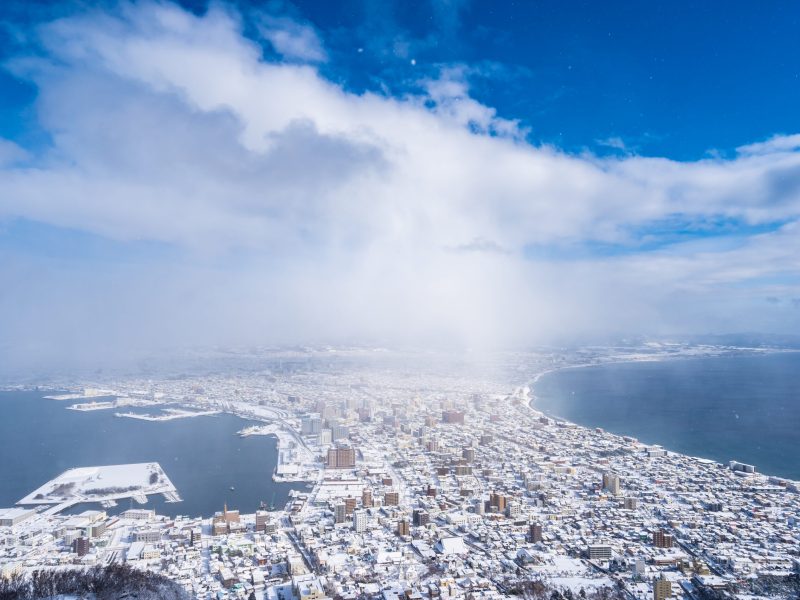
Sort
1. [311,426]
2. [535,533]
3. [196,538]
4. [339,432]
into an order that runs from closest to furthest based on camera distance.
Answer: [535,533] < [196,538] < [339,432] < [311,426]

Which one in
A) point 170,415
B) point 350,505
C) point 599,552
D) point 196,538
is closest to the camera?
point 599,552

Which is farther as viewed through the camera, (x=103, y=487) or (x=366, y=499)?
(x=103, y=487)

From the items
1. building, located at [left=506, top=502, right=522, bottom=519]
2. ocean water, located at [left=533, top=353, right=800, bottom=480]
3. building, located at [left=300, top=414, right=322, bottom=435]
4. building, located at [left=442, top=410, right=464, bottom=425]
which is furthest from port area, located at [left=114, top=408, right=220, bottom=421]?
building, located at [left=506, top=502, right=522, bottom=519]

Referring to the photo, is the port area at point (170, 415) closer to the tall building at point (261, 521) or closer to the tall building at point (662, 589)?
the tall building at point (261, 521)

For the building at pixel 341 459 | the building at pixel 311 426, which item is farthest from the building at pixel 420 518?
the building at pixel 311 426

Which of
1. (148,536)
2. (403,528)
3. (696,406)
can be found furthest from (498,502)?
(696,406)

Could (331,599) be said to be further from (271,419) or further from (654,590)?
(271,419)

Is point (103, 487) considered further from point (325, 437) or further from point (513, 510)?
point (513, 510)
